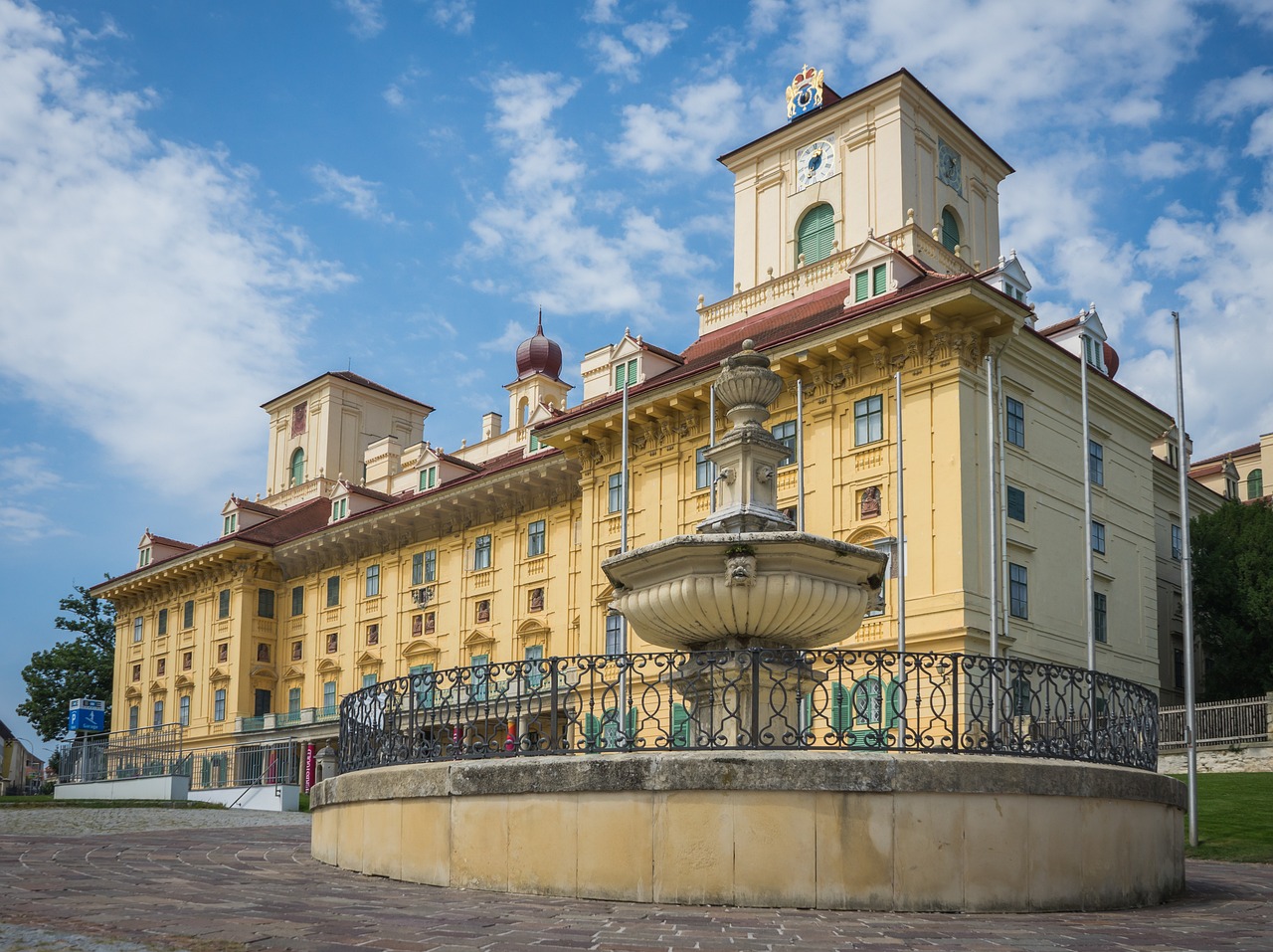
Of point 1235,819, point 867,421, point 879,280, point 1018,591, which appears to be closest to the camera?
point 1235,819

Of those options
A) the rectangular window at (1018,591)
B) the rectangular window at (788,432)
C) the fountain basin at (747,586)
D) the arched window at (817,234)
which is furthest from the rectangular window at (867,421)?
the fountain basin at (747,586)

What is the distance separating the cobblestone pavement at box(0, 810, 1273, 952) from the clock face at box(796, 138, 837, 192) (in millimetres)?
32708

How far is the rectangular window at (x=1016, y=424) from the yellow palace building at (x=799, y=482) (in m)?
0.09

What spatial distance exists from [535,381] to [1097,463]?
2559cm

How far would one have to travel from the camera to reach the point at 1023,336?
34719 mm

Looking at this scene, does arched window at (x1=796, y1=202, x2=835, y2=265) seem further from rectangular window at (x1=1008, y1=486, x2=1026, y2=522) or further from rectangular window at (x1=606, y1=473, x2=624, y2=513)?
rectangular window at (x1=1008, y1=486, x2=1026, y2=522)

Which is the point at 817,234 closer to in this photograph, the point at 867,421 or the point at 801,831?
the point at 867,421

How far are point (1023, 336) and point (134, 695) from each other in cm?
4769

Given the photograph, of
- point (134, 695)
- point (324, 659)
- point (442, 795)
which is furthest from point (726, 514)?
point (134, 695)

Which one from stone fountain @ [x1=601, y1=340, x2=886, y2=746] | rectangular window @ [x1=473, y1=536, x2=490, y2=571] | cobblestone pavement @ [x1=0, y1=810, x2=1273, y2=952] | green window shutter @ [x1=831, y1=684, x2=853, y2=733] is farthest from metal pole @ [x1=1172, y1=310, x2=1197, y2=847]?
rectangular window @ [x1=473, y1=536, x2=490, y2=571]

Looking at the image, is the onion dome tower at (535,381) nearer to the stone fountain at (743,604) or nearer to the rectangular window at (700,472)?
the rectangular window at (700,472)

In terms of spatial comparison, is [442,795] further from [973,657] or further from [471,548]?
Result: [471,548]

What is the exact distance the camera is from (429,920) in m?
9.44

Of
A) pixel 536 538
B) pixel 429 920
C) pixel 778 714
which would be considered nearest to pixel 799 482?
pixel 536 538
